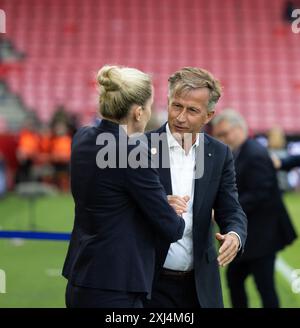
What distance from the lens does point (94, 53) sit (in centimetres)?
2100

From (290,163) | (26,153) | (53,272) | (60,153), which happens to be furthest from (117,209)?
(60,153)

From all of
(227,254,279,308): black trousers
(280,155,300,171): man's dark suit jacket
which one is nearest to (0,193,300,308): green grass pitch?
(227,254,279,308): black trousers

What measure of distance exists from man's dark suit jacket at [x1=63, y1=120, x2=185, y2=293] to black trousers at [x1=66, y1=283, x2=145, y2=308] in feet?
0.08

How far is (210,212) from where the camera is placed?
3.33 m

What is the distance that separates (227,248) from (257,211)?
228 centimetres

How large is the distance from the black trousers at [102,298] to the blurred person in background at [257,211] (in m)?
2.37

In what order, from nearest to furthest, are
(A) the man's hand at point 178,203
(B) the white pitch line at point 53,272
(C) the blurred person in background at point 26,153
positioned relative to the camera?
(A) the man's hand at point 178,203
(B) the white pitch line at point 53,272
(C) the blurred person in background at point 26,153

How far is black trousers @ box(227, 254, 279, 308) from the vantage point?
5336 mm

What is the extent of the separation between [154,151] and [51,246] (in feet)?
21.3

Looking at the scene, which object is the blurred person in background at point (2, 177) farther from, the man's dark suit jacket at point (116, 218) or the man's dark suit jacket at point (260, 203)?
the man's dark suit jacket at point (116, 218)

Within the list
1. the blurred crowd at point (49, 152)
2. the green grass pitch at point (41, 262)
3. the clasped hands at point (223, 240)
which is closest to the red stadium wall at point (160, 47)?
the blurred crowd at point (49, 152)

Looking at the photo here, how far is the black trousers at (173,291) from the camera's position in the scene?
3.35m
